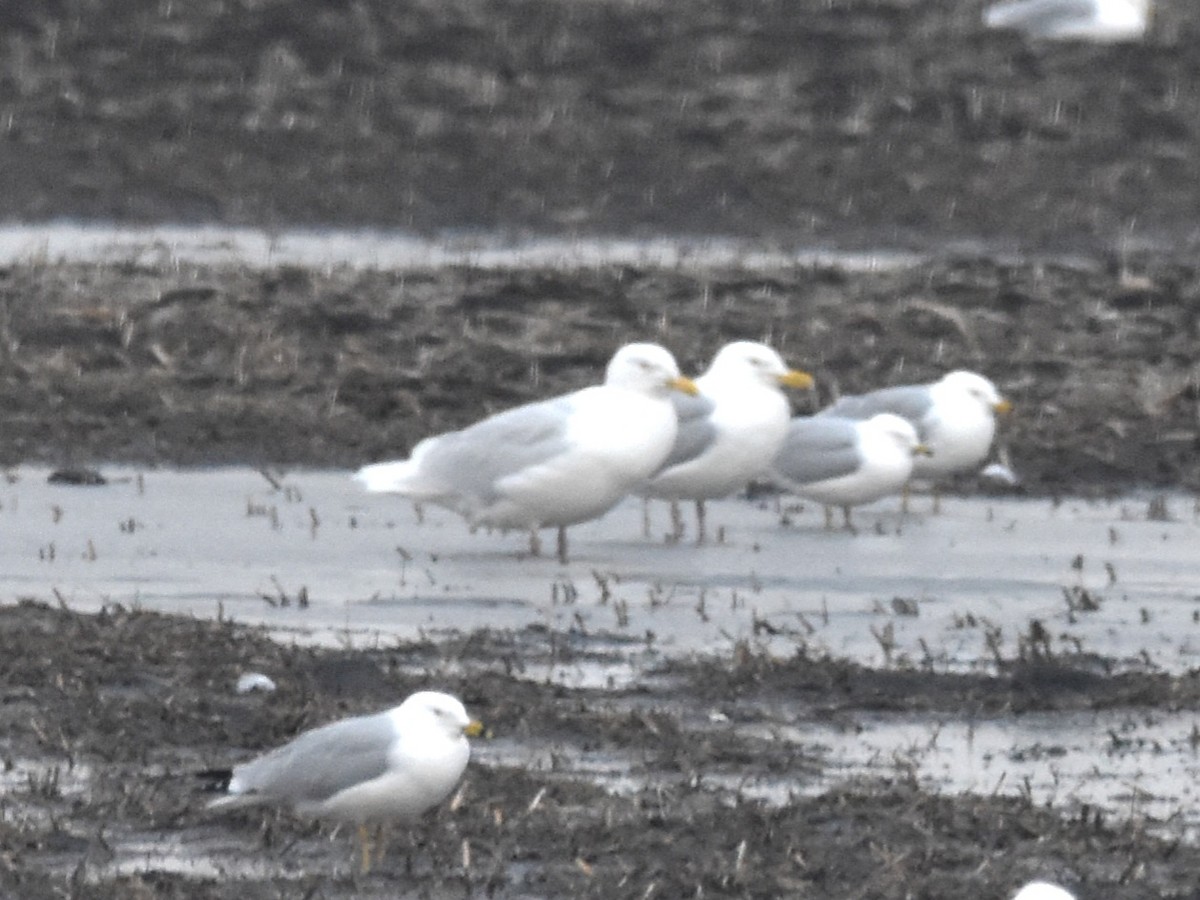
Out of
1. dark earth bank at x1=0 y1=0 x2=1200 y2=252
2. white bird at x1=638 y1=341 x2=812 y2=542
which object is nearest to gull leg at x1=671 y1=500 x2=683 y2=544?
white bird at x1=638 y1=341 x2=812 y2=542

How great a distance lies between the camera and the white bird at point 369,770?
8.30 m

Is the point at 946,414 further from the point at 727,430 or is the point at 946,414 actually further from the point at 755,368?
the point at 727,430

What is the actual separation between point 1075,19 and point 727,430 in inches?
632

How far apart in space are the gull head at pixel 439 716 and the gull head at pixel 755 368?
295 inches

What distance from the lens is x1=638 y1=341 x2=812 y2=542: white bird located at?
15.1 m

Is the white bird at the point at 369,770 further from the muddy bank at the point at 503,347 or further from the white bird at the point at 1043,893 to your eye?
the muddy bank at the point at 503,347

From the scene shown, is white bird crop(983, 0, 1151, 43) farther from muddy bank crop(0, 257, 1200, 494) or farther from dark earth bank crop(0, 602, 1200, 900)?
dark earth bank crop(0, 602, 1200, 900)

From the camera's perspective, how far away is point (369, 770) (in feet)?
27.3

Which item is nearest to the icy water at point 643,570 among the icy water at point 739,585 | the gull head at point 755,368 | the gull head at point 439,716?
the icy water at point 739,585

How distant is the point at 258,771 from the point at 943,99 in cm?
2131

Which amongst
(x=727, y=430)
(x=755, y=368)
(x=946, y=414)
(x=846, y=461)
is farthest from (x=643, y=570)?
(x=946, y=414)

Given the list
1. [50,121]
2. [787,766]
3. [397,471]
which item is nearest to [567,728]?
[787,766]

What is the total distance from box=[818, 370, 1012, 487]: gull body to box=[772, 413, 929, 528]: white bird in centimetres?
24

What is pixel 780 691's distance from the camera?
35.0 ft
